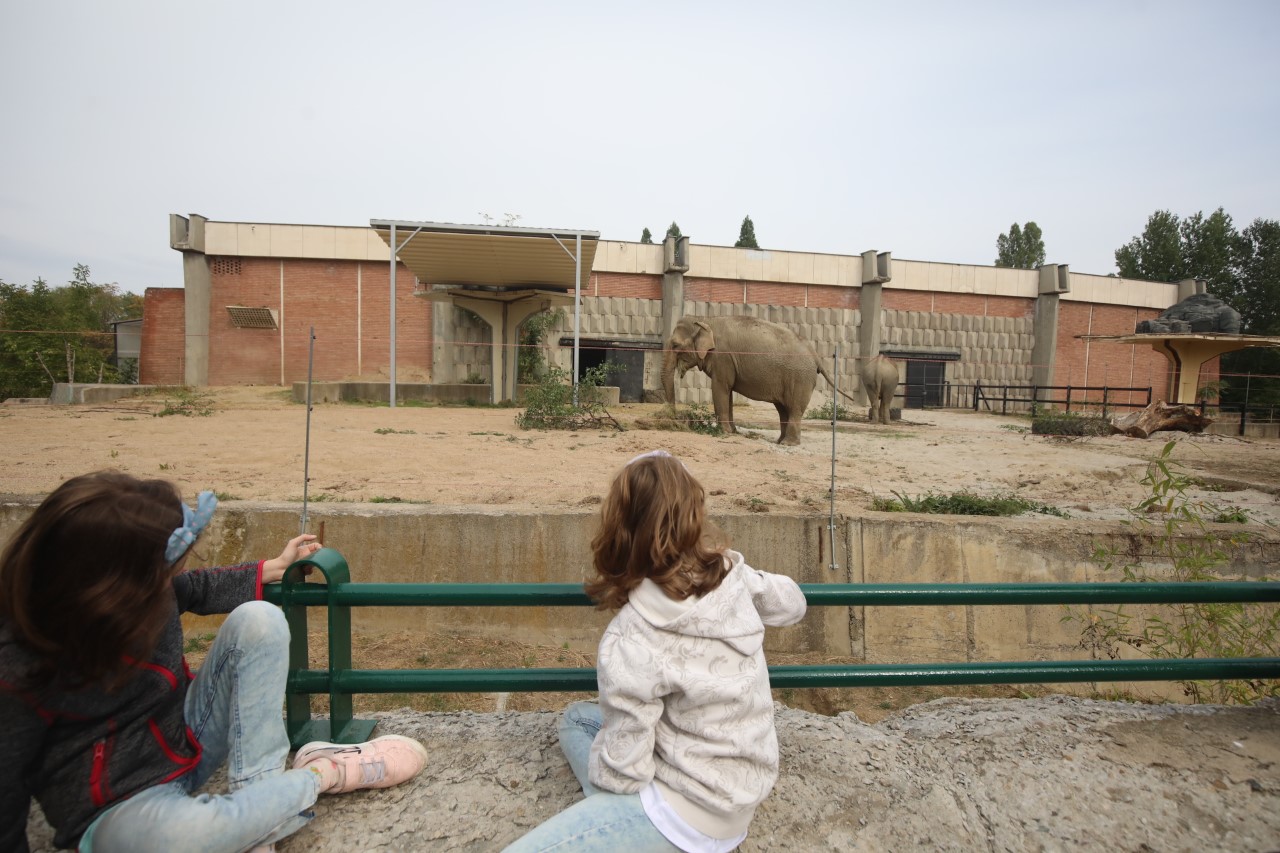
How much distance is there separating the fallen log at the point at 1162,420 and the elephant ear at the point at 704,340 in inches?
327

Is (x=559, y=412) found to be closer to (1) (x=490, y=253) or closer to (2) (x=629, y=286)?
(1) (x=490, y=253)

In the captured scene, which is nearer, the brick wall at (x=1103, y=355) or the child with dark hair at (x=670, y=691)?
the child with dark hair at (x=670, y=691)

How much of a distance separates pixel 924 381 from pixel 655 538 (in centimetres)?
2584

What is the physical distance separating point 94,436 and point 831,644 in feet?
29.5

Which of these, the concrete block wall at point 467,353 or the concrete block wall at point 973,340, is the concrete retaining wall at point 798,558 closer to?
the concrete block wall at point 467,353

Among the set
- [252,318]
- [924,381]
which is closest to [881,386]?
[924,381]

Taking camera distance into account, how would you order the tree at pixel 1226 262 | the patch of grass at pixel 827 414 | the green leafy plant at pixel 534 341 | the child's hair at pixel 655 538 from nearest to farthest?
the child's hair at pixel 655 538 < the patch of grass at pixel 827 414 < the green leafy plant at pixel 534 341 < the tree at pixel 1226 262

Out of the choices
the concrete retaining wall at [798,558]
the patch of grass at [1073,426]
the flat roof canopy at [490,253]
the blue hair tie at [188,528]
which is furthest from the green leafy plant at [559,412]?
the blue hair tie at [188,528]

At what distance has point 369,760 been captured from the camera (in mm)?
2193

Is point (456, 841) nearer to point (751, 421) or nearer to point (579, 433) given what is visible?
point (579, 433)

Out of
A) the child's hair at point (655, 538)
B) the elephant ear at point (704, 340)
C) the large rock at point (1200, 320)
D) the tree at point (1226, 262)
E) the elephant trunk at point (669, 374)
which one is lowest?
the child's hair at point (655, 538)

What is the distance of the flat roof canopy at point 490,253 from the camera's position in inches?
562

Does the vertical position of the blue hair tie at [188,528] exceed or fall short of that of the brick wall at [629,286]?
it falls short

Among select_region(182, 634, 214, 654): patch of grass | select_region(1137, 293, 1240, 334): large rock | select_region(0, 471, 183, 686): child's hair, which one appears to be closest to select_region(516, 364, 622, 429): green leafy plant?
select_region(182, 634, 214, 654): patch of grass
